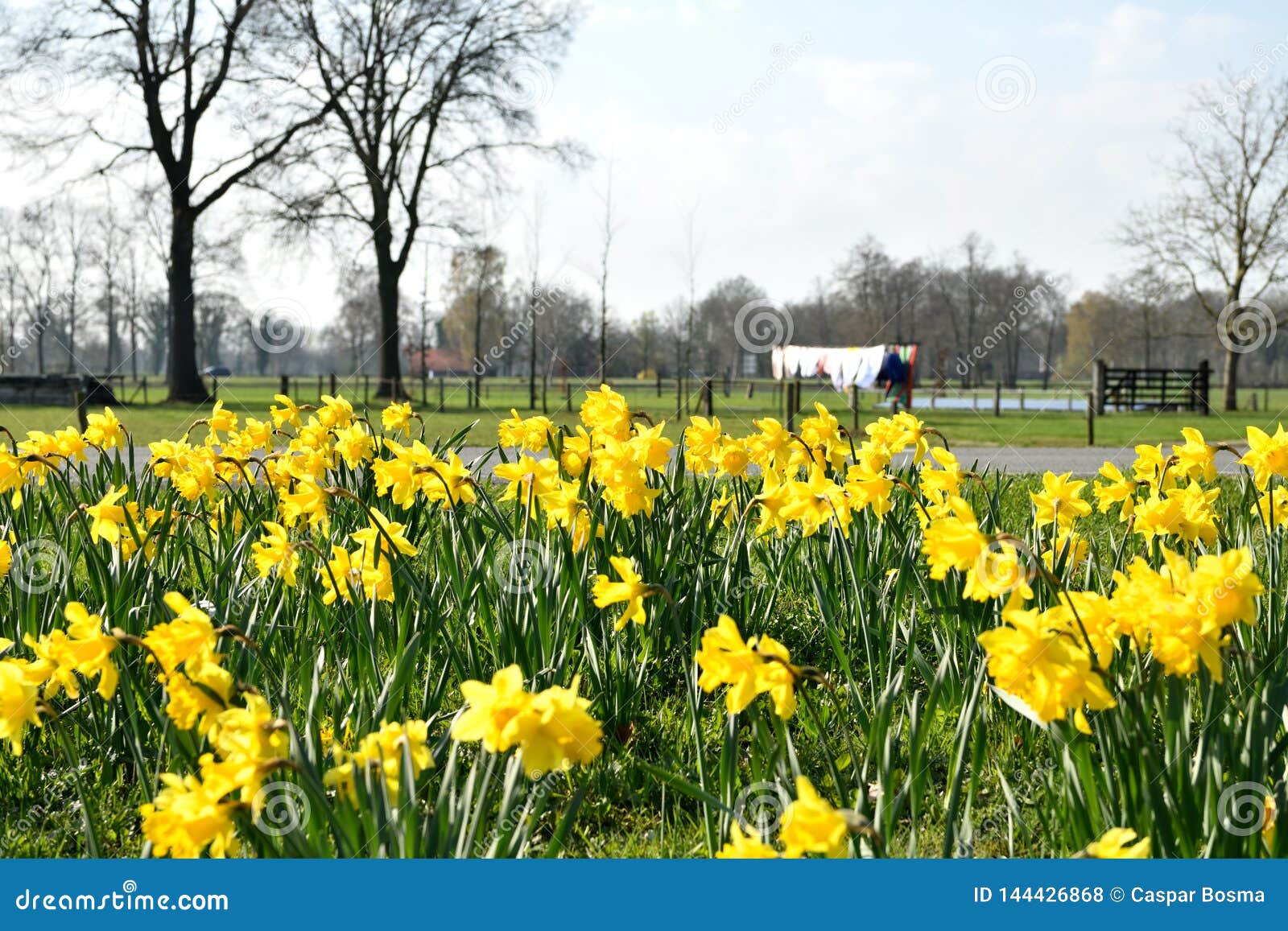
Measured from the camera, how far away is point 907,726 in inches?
103

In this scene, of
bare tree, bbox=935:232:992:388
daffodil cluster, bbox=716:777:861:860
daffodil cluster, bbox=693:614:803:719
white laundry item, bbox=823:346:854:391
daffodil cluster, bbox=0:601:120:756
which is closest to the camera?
daffodil cluster, bbox=716:777:861:860

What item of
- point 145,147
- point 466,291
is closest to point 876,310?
point 466,291

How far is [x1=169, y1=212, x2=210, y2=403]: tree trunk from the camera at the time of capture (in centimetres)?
2273

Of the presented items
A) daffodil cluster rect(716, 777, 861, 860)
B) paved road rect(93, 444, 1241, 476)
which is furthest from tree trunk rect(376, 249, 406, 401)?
daffodil cluster rect(716, 777, 861, 860)

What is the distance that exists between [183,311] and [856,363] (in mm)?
14842

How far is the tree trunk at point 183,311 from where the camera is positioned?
74.6ft

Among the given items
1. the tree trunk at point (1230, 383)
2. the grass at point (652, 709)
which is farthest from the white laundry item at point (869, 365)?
the grass at point (652, 709)

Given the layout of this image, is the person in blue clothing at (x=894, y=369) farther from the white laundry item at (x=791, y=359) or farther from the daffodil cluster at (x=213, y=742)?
the daffodil cluster at (x=213, y=742)

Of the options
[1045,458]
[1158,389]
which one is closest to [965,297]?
[1158,389]

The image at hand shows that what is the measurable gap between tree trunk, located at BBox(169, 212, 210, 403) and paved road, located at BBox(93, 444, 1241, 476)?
10953mm

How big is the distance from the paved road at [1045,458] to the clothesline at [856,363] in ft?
20.2

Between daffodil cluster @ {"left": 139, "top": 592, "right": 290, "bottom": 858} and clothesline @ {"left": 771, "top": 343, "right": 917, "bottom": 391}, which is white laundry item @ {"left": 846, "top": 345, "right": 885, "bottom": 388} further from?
daffodil cluster @ {"left": 139, "top": 592, "right": 290, "bottom": 858}

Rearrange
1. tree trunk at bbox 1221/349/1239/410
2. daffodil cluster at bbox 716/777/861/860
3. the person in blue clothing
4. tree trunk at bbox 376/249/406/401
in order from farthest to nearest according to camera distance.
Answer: tree trunk at bbox 1221/349/1239/410, tree trunk at bbox 376/249/406/401, the person in blue clothing, daffodil cluster at bbox 716/777/861/860

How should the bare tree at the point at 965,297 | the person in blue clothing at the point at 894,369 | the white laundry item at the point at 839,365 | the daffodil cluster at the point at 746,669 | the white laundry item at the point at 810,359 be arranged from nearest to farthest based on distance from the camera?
the daffodil cluster at the point at 746,669
the person in blue clothing at the point at 894,369
the white laundry item at the point at 839,365
the white laundry item at the point at 810,359
the bare tree at the point at 965,297
